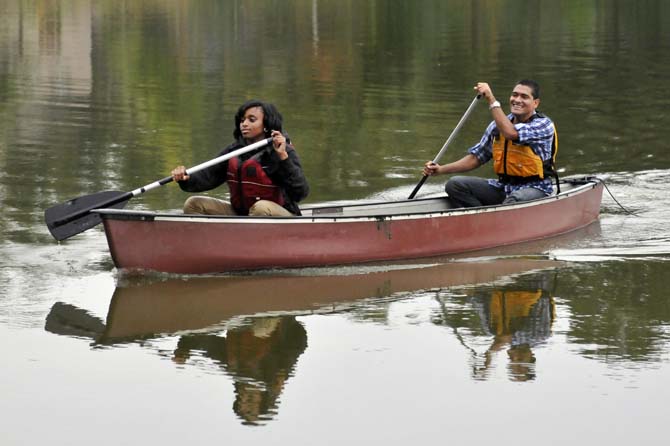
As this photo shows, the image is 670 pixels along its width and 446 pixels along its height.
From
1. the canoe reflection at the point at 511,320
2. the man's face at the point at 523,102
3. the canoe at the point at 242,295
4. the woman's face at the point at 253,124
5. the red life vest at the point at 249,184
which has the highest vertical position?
the man's face at the point at 523,102

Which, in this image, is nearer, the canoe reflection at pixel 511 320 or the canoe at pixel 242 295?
the canoe reflection at pixel 511 320

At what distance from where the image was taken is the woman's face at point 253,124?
32.8 feet

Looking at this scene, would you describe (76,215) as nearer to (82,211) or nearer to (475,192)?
(82,211)

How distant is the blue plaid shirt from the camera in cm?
1136

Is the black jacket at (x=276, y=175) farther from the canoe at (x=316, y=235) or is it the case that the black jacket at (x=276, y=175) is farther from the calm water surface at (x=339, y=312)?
the calm water surface at (x=339, y=312)

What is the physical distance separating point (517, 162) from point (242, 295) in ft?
9.87

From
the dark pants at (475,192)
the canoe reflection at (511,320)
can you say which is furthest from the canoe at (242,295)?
the dark pants at (475,192)

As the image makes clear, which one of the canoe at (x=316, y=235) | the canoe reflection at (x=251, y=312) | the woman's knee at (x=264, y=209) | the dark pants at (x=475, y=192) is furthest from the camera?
the dark pants at (x=475, y=192)

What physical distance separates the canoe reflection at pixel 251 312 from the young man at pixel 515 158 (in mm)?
884

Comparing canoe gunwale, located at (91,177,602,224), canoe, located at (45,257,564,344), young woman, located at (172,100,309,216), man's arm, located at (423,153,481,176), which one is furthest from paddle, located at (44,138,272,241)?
man's arm, located at (423,153,481,176)

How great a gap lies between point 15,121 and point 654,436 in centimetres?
1480

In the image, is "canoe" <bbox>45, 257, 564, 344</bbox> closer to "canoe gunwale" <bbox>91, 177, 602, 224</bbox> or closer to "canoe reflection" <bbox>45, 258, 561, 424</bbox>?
"canoe reflection" <bbox>45, 258, 561, 424</bbox>

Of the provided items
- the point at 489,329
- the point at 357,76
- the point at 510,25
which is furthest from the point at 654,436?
the point at 510,25

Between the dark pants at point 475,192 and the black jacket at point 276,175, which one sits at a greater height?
the black jacket at point 276,175
